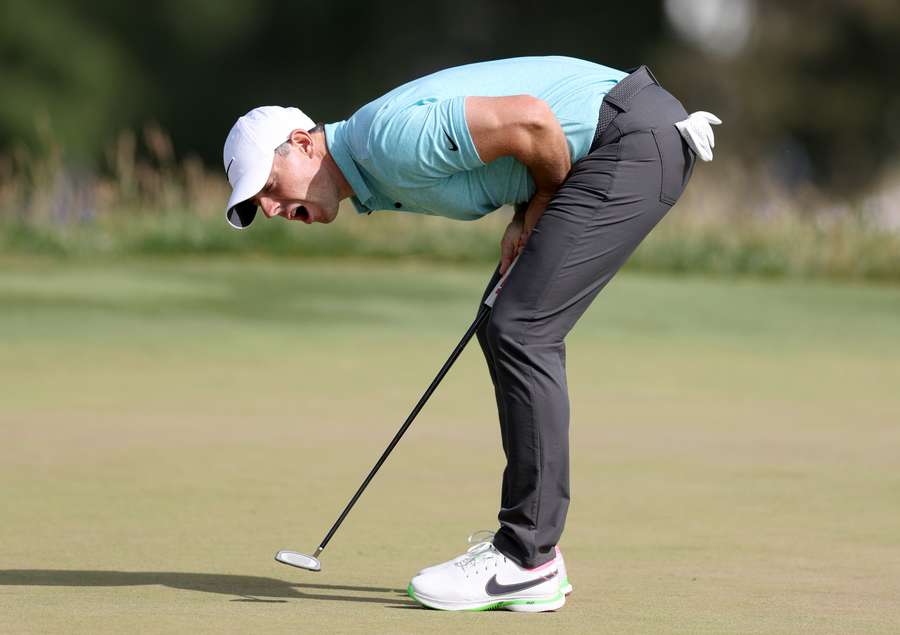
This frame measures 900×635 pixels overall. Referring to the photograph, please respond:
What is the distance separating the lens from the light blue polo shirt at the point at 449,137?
13.3 feet

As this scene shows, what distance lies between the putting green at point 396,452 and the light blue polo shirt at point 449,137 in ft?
3.34

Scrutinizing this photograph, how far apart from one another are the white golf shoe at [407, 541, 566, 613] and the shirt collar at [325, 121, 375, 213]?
96cm

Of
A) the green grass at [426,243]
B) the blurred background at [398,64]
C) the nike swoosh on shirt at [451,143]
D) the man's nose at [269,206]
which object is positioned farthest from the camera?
the blurred background at [398,64]

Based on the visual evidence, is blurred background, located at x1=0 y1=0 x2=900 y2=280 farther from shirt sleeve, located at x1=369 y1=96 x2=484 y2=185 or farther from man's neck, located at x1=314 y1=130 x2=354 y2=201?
shirt sleeve, located at x1=369 y1=96 x2=484 y2=185

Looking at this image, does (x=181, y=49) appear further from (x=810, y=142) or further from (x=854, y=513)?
(x=854, y=513)

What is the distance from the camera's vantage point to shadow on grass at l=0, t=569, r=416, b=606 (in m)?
4.31

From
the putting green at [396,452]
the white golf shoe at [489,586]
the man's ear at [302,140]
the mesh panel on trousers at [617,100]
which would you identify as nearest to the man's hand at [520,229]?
the mesh panel on trousers at [617,100]

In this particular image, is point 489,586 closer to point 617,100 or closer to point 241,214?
point 241,214

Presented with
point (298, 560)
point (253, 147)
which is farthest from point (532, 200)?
point (298, 560)

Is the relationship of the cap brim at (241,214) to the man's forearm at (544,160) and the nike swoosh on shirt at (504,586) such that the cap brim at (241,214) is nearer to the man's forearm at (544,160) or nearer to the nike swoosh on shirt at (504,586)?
the man's forearm at (544,160)

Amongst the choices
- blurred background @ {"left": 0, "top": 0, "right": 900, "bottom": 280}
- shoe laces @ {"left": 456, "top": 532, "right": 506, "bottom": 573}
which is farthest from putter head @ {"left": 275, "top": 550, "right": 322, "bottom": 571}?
blurred background @ {"left": 0, "top": 0, "right": 900, "bottom": 280}

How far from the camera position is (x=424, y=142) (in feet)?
13.2

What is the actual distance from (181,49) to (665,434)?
28202 mm

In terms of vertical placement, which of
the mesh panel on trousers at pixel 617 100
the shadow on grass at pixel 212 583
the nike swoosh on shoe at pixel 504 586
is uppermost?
the mesh panel on trousers at pixel 617 100
